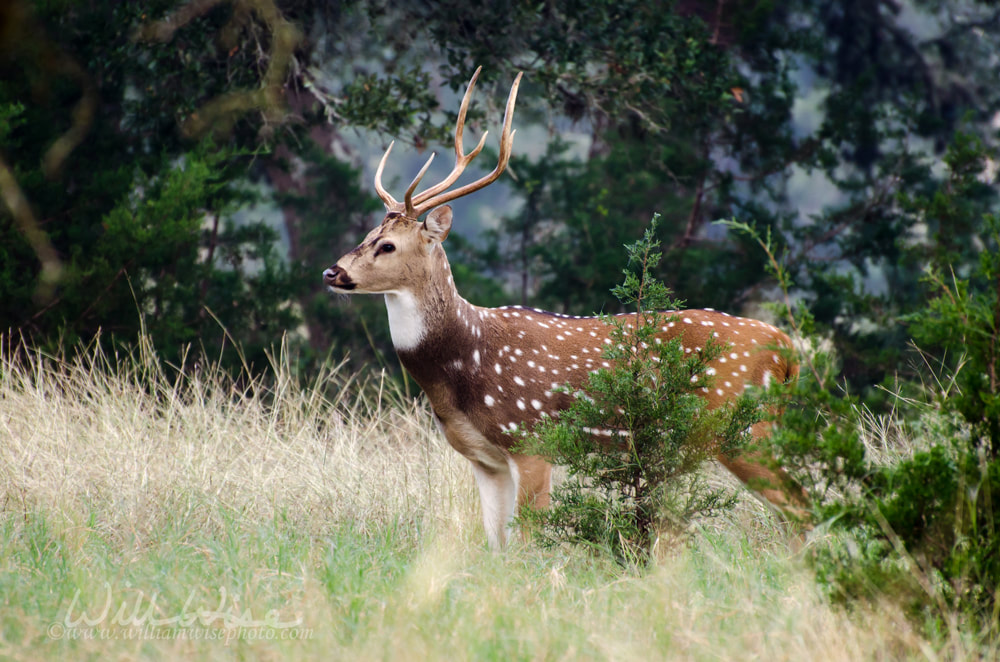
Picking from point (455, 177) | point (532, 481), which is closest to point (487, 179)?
point (455, 177)

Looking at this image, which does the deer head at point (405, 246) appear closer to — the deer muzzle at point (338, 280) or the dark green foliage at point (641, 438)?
the deer muzzle at point (338, 280)

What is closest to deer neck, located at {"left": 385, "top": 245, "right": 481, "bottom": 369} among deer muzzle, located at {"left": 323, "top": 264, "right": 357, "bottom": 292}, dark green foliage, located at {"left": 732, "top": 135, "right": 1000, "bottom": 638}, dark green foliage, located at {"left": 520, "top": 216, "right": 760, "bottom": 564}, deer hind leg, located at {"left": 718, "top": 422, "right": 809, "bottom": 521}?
deer muzzle, located at {"left": 323, "top": 264, "right": 357, "bottom": 292}

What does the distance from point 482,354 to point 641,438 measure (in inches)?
39.1

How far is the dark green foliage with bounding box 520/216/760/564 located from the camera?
4.39 m

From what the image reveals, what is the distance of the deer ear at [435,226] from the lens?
508 centimetres

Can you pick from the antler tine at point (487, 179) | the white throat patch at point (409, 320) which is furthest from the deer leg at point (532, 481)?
the antler tine at point (487, 179)

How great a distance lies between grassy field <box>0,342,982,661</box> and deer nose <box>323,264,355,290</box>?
1.14 m

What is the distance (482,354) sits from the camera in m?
5.10

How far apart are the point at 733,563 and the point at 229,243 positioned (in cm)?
774

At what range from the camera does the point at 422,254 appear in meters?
5.07

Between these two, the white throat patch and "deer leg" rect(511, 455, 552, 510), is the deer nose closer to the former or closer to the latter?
the white throat patch

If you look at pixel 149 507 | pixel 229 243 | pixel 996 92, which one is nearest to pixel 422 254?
pixel 149 507

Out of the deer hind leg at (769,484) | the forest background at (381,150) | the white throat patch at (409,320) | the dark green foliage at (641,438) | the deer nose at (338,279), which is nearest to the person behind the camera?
the deer hind leg at (769,484)

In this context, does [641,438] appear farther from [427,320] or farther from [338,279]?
[338,279]
